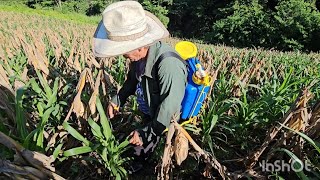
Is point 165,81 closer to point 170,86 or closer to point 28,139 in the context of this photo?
point 170,86

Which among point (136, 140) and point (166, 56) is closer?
point (166, 56)

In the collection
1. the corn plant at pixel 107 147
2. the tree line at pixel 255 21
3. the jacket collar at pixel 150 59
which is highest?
the jacket collar at pixel 150 59

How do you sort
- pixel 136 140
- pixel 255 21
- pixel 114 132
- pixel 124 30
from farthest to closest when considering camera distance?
1. pixel 255 21
2. pixel 114 132
3. pixel 136 140
4. pixel 124 30

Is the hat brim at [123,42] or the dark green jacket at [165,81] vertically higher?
the hat brim at [123,42]

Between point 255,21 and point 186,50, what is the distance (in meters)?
29.9

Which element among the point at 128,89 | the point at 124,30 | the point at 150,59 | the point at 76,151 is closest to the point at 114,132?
the point at 128,89

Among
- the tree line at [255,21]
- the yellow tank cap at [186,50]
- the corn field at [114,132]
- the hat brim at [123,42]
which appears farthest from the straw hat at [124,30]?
the tree line at [255,21]

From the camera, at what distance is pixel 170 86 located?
1749mm

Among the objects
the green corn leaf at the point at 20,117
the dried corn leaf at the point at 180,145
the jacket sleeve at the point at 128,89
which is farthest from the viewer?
the jacket sleeve at the point at 128,89

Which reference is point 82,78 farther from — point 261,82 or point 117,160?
point 261,82

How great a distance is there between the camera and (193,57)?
198 cm

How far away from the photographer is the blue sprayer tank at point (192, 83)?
5.98ft

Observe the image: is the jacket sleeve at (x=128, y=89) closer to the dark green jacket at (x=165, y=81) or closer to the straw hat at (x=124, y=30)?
the dark green jacket at (x=165, y=81)

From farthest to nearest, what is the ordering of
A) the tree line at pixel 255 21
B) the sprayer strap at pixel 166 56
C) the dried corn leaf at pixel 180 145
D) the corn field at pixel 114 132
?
1. the tree line at pixel 255 21
2. the sprayer strap at pixel 166 56
3. the corn field at pixel 114 132
4. the dried corn leaf at pixel 180 145
